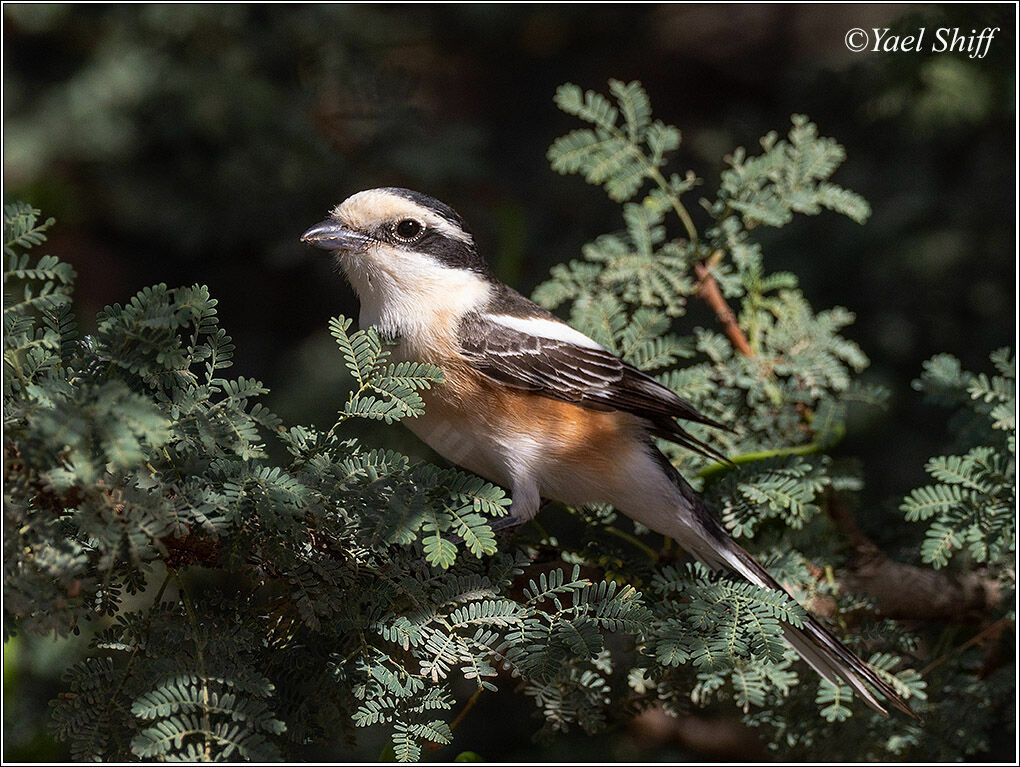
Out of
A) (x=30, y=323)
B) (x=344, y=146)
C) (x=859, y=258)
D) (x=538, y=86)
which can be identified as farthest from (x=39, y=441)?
(x=538, y=86)

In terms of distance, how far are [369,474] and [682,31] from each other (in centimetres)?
517

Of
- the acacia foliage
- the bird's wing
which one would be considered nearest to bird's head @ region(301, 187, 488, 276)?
the bird's wing

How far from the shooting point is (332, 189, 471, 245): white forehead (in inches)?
115

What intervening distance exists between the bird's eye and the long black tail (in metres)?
1.11

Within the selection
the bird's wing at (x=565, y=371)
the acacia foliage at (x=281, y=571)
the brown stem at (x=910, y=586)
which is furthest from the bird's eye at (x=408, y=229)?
the brown stem at (x=910, y=586)

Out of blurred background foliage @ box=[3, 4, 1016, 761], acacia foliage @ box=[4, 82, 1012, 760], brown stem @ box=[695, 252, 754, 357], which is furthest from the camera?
blurred background foliage @ box=[3, 4, 1016, 761]

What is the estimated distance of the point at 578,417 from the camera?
2.93m

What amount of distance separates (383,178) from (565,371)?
2.29 m

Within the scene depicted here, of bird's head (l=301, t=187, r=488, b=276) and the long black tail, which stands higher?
bird's head (l=301, t=187, r=488, b=276)

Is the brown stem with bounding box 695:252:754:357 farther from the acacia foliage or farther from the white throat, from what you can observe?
the white throat

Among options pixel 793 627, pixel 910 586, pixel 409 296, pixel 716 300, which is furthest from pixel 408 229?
pixel 910 586

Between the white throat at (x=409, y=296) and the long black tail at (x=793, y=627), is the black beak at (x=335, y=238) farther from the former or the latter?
the long black tail at (x=793, y=627)

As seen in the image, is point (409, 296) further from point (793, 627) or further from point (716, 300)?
point (793, 627)

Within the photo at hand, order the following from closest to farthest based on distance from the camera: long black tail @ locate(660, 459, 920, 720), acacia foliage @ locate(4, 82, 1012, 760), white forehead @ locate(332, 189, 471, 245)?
acacia foliage @ locate(4, 82, 1012, 760)
long black tail @ locate(660, 459, 920, 720)
white forehead @ locate(332, 189, 471, 245)
